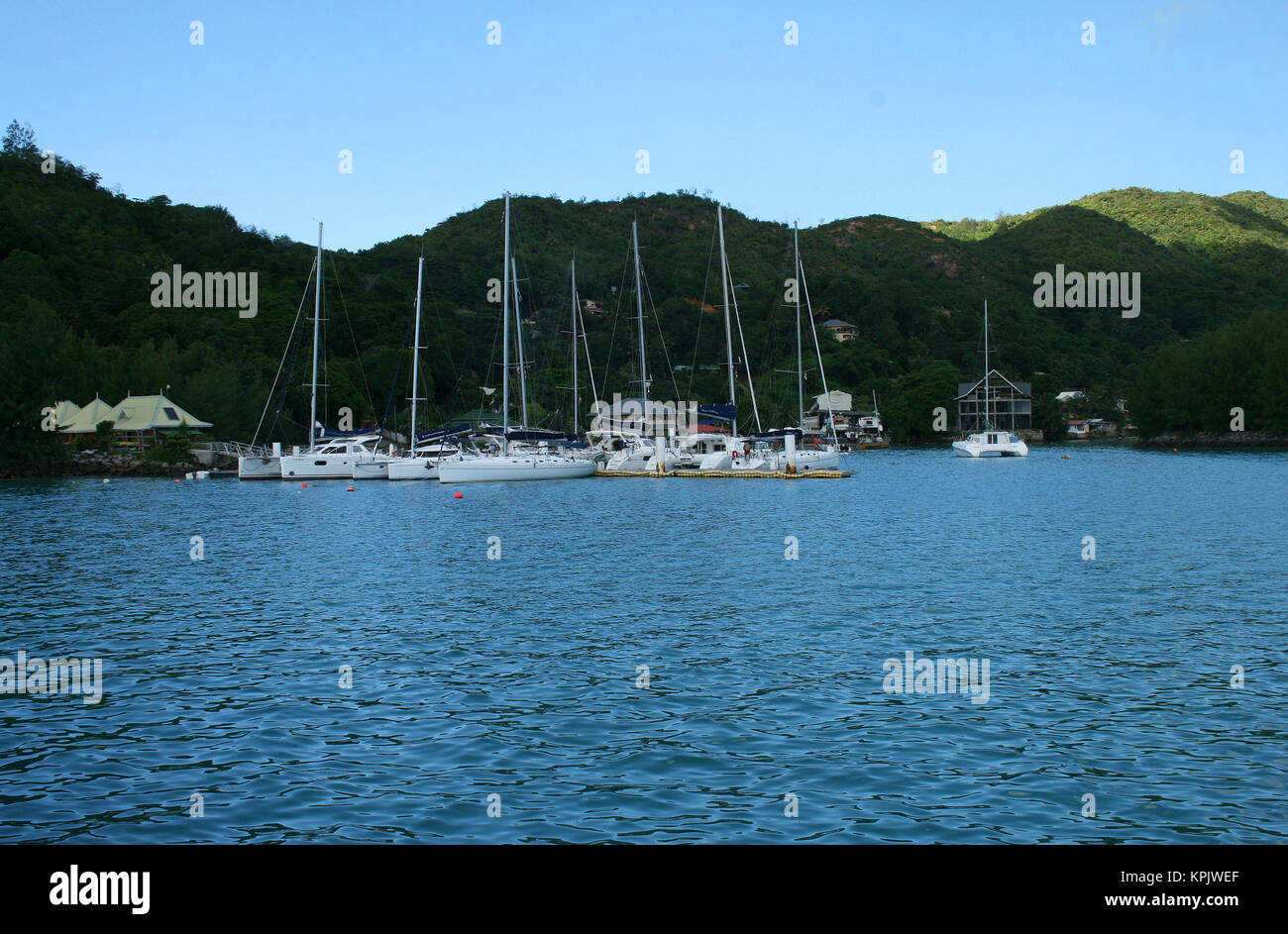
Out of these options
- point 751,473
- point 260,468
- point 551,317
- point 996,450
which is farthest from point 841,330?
point 260,468

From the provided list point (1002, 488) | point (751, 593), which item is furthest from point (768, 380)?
point (751, 593)

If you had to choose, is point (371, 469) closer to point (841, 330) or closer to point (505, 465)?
point (505, 465)

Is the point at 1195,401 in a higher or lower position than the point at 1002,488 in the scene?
higher

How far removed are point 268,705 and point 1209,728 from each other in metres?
12.1

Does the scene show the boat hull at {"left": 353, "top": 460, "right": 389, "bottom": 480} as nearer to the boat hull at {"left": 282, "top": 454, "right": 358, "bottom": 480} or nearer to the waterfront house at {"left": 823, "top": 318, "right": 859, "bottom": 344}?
the boat hull at {"left": 282, "top": 454, "right": 358, "bottom": 480}

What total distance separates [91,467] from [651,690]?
72.1 meters

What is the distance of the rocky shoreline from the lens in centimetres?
7188

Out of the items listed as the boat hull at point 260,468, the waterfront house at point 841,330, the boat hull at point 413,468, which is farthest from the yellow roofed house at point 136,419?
the waterfront house at point 841,330

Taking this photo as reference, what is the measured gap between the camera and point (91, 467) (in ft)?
245

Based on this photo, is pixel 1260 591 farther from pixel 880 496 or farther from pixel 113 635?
pixel 880 496

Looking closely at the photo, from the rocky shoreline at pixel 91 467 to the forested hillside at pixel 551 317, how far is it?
1.52 m
